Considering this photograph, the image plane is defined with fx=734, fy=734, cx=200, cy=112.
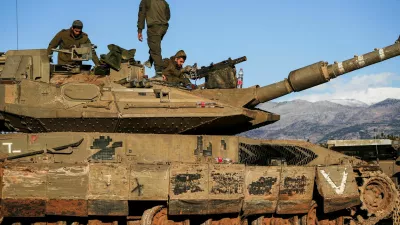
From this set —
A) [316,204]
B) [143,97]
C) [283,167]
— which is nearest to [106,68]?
[143,97]

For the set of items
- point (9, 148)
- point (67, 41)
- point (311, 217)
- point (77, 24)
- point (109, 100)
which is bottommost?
point (311, 217)

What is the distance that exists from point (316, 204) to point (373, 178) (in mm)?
1611

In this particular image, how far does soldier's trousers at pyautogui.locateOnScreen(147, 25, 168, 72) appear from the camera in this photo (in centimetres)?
2023

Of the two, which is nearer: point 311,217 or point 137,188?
point 137,188

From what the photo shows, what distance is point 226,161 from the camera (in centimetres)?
1772

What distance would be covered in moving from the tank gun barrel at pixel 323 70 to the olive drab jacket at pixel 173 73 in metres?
2.00

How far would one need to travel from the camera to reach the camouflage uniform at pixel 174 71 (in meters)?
19.6

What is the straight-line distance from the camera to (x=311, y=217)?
62.1ft

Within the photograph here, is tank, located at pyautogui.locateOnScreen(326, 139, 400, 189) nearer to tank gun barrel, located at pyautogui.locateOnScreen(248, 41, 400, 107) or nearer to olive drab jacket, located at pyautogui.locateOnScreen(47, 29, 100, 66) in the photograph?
tank gun barrel, located at pyautogui.locateOnScreen(248, 41, 400, 107)

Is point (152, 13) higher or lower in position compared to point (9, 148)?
higher

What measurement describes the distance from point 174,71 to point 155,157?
3.44m

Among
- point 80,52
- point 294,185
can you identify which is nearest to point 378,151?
point 294,185

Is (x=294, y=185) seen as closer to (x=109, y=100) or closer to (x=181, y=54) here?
(x=181, y=54)

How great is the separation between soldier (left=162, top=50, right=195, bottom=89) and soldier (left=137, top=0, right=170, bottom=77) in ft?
1.61
